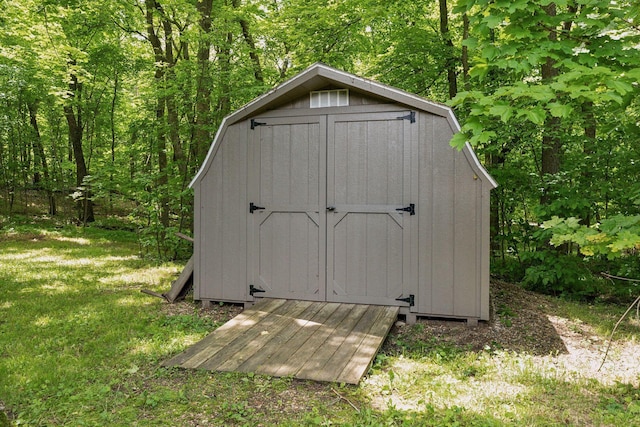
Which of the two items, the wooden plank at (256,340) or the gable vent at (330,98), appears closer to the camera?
the wooden plank at (256,340)

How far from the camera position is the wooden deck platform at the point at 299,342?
12.1 feet

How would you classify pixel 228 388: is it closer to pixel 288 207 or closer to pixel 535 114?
pixel 288 207

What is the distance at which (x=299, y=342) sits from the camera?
4.25m

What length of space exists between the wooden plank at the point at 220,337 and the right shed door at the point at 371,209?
2.72 ft

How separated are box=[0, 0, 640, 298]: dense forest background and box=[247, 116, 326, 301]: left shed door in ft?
6.72

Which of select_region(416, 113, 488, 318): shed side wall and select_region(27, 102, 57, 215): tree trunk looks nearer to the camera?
select_region(416, 113, 488, 318): shed side wall

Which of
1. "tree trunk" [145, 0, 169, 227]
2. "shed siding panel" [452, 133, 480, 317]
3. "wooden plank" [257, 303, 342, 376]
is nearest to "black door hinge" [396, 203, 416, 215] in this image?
"shed siding panel" [452, 133, 480, 317]

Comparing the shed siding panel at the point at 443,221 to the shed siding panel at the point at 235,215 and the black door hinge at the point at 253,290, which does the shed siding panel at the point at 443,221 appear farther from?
the shed siding panel at the point at 235,215

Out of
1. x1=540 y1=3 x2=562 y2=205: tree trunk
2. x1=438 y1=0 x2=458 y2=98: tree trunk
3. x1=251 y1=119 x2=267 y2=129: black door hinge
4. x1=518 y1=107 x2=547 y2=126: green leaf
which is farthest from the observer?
x1=438 y1=0 x2=458 y2=98: tree trunk

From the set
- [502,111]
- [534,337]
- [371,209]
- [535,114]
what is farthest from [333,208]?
[535,114]

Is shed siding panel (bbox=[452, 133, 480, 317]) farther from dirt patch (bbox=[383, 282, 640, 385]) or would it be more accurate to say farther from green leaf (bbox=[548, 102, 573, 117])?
green leaf (bbox=[548, 102, 573, 117])

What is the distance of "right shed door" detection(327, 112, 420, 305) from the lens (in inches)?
208

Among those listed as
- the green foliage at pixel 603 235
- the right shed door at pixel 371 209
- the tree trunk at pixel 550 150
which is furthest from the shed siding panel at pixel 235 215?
the tree trunk at pixel 550 150

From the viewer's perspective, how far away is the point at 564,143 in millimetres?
7168
